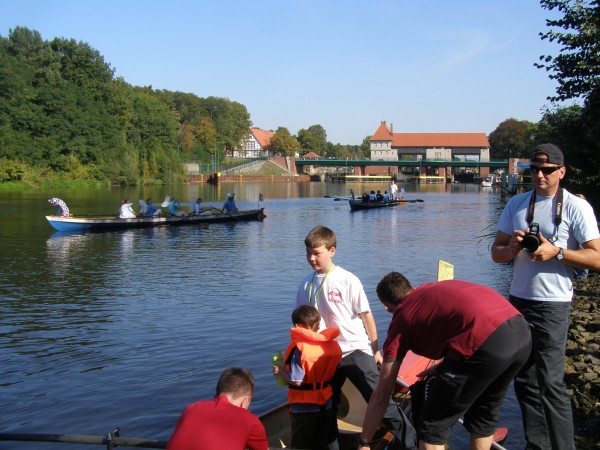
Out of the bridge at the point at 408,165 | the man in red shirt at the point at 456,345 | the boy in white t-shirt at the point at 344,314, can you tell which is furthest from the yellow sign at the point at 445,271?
the bridge at the point at 408,165

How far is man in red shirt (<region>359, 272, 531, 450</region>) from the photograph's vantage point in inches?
159

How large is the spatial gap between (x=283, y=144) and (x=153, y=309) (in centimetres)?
14330

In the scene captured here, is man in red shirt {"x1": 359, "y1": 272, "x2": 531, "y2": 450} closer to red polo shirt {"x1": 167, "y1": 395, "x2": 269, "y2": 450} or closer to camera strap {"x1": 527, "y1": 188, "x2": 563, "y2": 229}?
red polo shirt {"x1": 167, "y1": 395, "x2": 269, "y2": 450}

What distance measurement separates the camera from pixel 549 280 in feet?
16.6

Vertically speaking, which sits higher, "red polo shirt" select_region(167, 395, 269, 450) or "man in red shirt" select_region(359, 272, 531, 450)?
"man in red shirt" select_region(359, 272, 531, 450)

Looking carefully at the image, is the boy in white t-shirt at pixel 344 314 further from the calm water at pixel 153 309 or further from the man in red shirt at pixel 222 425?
the calm water at pixel 153 309

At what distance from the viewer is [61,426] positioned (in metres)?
8.56

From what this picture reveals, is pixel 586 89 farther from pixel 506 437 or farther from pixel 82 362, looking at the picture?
pixel 82 362

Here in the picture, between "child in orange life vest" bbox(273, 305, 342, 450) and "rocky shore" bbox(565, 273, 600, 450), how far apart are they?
347 cm

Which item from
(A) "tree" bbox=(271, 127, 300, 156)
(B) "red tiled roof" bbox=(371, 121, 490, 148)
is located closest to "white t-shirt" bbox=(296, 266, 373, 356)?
(A) "tree" bbox=(271, 127, 300, 156)

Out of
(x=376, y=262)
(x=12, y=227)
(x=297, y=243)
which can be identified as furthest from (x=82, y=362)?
(x=12, y=227)

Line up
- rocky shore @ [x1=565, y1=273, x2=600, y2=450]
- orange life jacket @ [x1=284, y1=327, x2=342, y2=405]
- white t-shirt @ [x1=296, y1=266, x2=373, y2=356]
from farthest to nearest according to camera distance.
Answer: rocky shore @ [x1=565, y1=273, x2=600, y2=450], white t-shirt @ [x1=296, y1=266, x2=373, y2=356], orange life jacket @ [x1=284, y1=327, x2=342, y2=405]

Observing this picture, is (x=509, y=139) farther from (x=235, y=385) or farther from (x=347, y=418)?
(x=235, y=385)

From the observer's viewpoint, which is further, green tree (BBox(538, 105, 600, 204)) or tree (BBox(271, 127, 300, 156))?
tree (BBox(271, 127, 300, 156))
